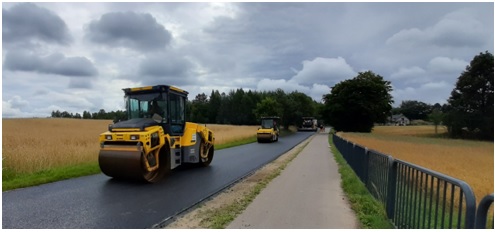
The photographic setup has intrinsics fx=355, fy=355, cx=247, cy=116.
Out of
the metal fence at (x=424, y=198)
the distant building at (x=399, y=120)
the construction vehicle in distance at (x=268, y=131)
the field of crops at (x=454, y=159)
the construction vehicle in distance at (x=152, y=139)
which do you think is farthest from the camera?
the distant building at (x=399, y=120)

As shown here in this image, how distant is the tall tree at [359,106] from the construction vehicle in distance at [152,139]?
44226mm

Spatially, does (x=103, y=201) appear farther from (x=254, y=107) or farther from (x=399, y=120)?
(x=399, y=120)

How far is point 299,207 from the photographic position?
6227 millimetres

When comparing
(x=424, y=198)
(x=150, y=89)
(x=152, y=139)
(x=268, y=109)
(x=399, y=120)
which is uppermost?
(x=268, y=109)

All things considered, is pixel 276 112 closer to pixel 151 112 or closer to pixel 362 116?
pixel 362 116

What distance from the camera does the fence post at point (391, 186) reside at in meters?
5.24

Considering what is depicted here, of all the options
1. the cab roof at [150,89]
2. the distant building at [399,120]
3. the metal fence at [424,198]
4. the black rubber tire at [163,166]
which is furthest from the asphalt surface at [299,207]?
the distant building at [399,120]

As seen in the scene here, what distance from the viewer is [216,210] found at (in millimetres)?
5988

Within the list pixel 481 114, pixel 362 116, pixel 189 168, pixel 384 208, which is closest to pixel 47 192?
pixel 189 168

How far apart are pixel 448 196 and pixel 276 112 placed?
179 ft

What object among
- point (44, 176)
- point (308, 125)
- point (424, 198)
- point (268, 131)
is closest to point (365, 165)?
point (424, 198)

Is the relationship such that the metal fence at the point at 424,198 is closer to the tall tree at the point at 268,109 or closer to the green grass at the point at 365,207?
the green grass at the point at 365,207

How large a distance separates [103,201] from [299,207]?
3.67 metres

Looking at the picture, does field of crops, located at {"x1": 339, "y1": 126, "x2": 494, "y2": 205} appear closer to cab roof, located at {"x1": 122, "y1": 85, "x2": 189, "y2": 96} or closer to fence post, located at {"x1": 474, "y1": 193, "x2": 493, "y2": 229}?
fence post, located at {"x1": 474, "y1": 193, "x2": 493, "y2": 229}
